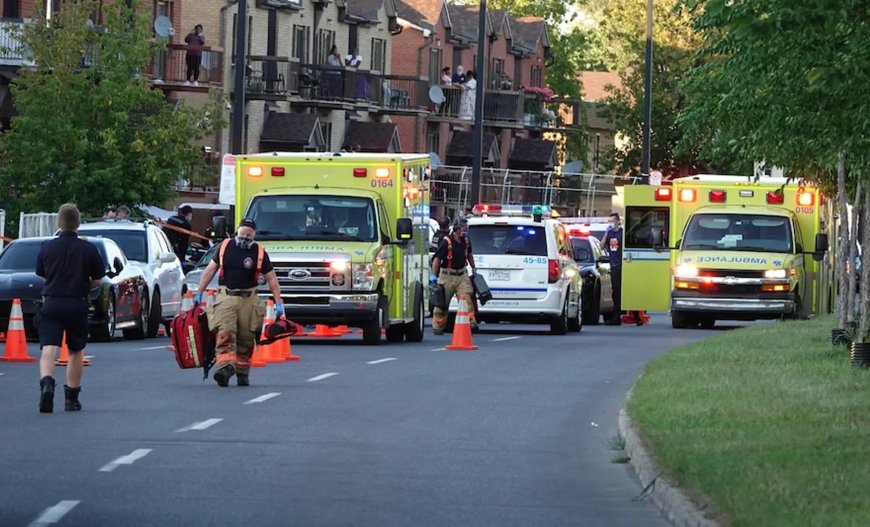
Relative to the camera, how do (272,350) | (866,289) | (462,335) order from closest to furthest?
(272,350)
(866,289)
(462,335)

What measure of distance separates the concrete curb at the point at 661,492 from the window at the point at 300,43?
61610 millimetres

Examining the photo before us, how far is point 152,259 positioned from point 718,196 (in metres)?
11.3

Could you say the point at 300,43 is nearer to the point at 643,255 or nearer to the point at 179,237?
the point at 179,237

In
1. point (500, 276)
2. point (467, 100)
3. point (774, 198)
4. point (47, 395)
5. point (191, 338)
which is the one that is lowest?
point (47, 395)

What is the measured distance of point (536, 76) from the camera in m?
102

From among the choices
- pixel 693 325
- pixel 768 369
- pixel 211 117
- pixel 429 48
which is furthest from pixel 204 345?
pixel 429 48

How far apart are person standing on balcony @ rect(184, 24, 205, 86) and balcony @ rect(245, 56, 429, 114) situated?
4813mm

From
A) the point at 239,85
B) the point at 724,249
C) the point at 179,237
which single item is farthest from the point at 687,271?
the point at 179,237

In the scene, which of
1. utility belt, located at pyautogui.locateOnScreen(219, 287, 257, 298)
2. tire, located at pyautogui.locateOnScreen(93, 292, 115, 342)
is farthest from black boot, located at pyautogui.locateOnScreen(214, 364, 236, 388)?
tire, located at pyautogui.locateOnScreen(93, 292, 115, 342)

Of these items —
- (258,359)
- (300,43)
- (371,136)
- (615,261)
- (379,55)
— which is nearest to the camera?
(258,359)

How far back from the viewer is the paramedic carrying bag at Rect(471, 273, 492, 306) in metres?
33.5

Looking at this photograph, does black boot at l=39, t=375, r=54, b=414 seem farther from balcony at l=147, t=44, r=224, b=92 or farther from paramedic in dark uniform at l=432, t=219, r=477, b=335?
balcony at l=147, t=44, r=224, b=92

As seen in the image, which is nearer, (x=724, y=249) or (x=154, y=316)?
(x=154, y=316)

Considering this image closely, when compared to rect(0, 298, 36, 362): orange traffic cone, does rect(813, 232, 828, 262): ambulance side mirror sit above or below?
above
